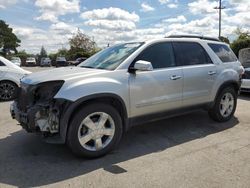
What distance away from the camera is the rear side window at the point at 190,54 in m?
5.56

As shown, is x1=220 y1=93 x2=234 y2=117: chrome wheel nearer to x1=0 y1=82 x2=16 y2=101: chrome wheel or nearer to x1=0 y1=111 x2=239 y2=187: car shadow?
x1=0 y1=111 x2=239 y2=187: car shadow

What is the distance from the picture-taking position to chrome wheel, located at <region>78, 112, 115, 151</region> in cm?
434

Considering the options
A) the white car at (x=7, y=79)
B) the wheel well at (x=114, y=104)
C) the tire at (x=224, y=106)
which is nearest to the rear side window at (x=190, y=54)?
the tire at (x=224, y=106)

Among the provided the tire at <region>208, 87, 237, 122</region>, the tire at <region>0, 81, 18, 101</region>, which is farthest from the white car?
the tire at <region>208, 87, 237, 122</region>

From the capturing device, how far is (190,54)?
5.80 meters

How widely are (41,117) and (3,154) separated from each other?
3.29 ft

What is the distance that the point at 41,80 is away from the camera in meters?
4.38

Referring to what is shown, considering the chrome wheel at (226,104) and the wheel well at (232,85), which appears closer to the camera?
the wheel well at (232,85)

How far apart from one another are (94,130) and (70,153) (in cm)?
60

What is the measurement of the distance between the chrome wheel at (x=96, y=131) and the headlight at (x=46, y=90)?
58cm

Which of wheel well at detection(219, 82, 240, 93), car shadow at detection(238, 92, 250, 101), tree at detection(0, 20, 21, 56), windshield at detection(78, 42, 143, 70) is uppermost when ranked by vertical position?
tree at detection(0, 20, 21, 56)

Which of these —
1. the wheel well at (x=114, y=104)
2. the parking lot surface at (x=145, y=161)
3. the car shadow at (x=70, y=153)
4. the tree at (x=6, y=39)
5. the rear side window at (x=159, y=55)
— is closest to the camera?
the parking lot surface at (x=145, y=161)

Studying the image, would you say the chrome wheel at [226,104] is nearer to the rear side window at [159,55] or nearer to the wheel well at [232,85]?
the wheel well at [232,85]

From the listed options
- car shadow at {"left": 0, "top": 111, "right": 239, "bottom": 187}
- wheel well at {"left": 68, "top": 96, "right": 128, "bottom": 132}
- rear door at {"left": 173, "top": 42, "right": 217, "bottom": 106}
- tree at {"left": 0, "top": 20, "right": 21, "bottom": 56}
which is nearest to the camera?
car shadow at {"left": 0, "top": 111, "right": 239, "bottom": 187}
